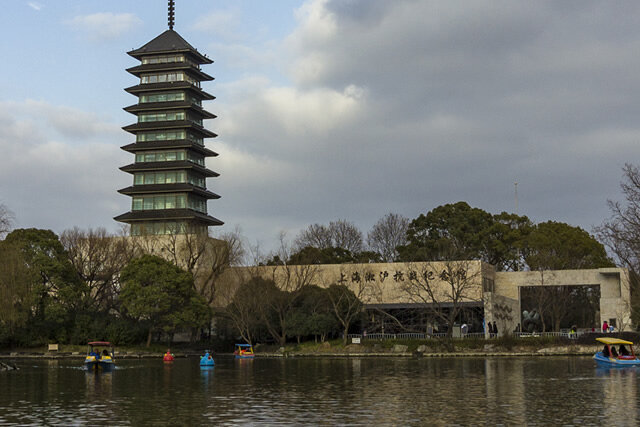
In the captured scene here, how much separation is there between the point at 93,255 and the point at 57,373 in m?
26.8

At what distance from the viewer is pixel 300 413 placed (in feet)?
74.3

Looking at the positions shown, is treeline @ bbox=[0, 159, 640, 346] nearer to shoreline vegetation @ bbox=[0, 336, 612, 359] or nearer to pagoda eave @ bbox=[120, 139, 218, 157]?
shoreline vegetation @ bbox=[0, 336, 612, 359]

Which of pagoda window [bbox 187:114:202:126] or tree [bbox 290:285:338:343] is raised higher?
pagoda window [bbox 187:114:202:126]

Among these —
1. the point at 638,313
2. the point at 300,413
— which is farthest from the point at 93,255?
the point at 300,413

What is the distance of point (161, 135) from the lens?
8588 cm

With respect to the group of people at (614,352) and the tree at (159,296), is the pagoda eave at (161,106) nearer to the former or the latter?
the tree at (159,296)

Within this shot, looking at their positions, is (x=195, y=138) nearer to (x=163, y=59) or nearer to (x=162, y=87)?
(x=162, y=87)

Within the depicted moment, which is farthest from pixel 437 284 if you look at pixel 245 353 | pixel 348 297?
pixel 245 353

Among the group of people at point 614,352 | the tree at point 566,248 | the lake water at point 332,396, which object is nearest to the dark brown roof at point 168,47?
the tree at point 566,248

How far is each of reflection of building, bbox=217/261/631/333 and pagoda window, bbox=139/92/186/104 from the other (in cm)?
2600

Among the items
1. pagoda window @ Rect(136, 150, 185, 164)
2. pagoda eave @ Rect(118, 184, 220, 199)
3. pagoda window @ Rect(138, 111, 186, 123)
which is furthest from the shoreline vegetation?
pagoda window @ Rect(138, 111, 186, 123)

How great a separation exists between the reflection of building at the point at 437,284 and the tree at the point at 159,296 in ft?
15.2

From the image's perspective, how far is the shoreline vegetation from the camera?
178 ft

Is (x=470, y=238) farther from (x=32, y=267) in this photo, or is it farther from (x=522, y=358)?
(x=32, y=267)
